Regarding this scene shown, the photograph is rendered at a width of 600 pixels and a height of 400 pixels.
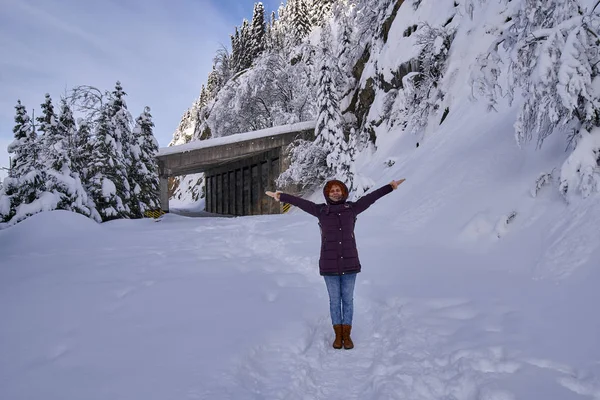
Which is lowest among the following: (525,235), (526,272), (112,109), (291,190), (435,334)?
(435,334)

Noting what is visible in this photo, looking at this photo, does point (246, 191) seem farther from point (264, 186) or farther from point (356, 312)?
point (356, 312)

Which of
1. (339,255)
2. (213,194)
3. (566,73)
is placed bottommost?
(339,255)

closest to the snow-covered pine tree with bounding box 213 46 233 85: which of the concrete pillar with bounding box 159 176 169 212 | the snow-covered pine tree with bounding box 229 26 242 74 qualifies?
the snow-covered pine tree with bounding box 229 26 242 74

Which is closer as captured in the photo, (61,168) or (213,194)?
(61,168)

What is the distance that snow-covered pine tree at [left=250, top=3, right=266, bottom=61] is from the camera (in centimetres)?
6012

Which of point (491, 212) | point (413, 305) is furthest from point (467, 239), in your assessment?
point (413, 305)

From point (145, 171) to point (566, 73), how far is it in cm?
2390

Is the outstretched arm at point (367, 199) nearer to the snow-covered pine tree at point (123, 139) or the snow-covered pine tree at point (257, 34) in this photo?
the snow-covered pine tree at point (123, 139)

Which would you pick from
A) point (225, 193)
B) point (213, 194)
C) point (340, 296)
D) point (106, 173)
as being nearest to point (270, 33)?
point (213, 194)

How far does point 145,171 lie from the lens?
80.7 feet

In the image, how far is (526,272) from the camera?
530 centimetres

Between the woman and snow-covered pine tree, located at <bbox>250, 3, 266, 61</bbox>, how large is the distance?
196 feet

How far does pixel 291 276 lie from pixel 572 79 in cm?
542

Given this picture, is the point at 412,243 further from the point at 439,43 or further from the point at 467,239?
the point at 439,43
